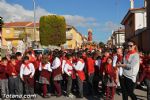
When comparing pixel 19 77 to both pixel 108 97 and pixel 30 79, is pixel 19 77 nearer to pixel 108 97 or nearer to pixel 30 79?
pixel 30 79

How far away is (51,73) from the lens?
46.6ft

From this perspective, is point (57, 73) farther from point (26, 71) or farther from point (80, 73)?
point (26, 71)

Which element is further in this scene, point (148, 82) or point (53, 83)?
point (53, 83)

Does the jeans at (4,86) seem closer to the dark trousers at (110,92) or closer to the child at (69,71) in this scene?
the child at (69,71)

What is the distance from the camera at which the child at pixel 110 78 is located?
12539 mm

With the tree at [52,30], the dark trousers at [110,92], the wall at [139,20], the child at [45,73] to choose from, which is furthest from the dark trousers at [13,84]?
the tree at [52,30]

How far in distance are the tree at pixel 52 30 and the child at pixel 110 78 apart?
59606 mm

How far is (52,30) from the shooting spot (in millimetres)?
72875

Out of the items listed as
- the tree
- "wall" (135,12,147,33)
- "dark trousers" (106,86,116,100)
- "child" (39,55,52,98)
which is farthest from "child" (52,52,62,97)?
the tree

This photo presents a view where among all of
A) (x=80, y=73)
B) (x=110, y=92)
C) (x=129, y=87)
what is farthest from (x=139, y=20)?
(x=129, y=87)

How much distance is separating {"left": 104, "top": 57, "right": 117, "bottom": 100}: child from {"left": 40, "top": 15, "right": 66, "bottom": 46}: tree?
59.6m

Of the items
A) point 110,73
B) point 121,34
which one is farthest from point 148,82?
point 121,34

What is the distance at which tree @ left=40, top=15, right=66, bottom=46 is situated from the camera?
7244 cm

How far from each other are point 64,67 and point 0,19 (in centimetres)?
660
